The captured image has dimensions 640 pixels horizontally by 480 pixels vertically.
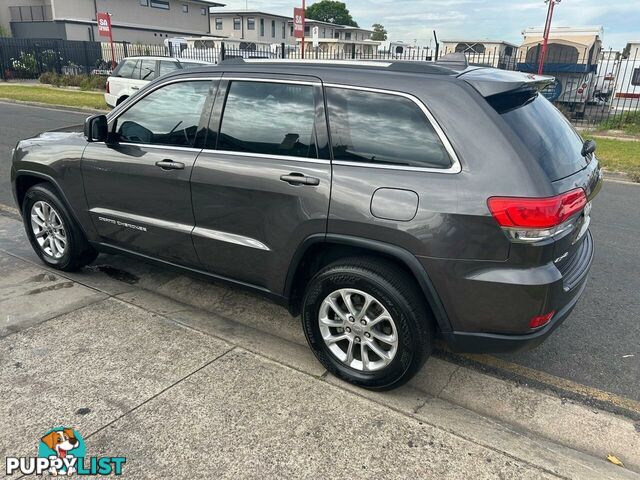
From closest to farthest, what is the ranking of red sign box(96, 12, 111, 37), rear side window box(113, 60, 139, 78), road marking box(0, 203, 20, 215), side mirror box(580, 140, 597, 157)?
side mirror box(580, 140, 597, 157) < road marking box(0, 203, 20, 215) < rear side window box(113, 60, 139, 78) < red sign box(96, 12, 111, 37)

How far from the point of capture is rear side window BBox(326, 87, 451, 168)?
2.59 m

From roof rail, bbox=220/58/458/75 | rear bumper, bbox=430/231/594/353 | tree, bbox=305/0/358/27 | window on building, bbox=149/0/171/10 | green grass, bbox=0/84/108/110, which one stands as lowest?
green grass, bbox=0/84/108/110

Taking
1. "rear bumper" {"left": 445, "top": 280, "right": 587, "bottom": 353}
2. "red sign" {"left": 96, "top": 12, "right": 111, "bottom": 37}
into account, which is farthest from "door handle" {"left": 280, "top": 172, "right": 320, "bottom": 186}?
"red sign" {"left": 96, "top": 12, "right": 111, "bottom": 37}

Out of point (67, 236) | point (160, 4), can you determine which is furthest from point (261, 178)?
point (160, 4)

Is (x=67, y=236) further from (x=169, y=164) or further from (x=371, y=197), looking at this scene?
(x=371, y=197)

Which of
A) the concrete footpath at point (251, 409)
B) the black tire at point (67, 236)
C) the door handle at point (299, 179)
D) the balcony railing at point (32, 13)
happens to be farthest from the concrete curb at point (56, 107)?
the balcony railing at point (32, 13)

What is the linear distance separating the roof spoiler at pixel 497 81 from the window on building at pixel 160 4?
52233mm

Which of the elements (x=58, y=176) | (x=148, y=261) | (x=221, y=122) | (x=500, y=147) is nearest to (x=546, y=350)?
(x=500, y=147)

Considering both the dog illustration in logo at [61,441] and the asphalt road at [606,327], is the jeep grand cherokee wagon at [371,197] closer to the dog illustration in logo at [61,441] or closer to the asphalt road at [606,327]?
the asphalt road at [606,327]

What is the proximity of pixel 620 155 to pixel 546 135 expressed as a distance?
871 cm

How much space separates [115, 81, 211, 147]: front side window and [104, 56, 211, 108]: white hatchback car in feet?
35.0

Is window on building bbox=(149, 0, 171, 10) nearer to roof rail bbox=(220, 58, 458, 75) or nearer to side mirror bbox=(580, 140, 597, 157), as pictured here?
roof rail bbox=(220, 58, 458, 75)

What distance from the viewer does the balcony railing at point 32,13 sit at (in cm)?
4291

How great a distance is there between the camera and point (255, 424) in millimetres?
2576
